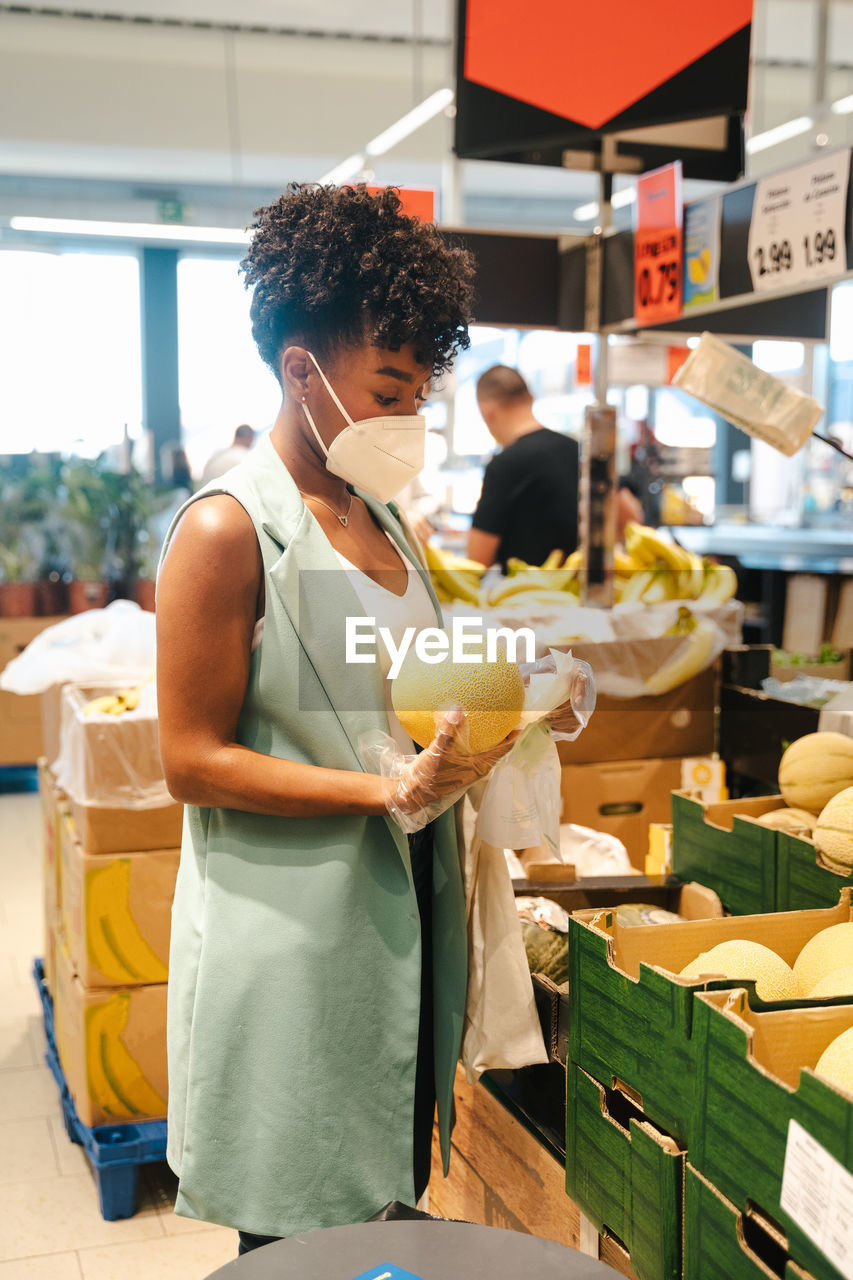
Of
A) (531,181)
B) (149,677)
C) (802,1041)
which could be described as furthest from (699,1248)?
(531,181)

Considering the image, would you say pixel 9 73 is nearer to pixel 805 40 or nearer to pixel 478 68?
pixel 805 40

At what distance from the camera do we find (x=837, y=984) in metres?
1.21

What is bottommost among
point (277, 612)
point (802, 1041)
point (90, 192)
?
point (802, 1041)

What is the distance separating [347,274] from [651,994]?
2.76 ft

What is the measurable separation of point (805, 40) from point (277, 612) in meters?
9.29

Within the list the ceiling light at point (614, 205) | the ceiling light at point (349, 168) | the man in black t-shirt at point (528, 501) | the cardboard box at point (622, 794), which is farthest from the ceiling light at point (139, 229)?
the cardboard box at point (622, 794)

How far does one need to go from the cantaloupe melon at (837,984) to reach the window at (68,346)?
10876 mm

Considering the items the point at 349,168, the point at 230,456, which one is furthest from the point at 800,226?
the point at 349,168

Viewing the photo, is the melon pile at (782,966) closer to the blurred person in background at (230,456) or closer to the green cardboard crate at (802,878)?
the green cardboard crate at (802,878)

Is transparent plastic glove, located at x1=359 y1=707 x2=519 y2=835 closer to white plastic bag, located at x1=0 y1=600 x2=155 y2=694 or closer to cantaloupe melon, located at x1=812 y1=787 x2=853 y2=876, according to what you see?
cantaloupe melon, located at x1=812 y1=787 x2=853 y2=876

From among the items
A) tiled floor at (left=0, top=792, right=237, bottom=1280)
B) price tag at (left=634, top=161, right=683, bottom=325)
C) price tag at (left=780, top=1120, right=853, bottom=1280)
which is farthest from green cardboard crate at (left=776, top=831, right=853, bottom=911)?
tiled floor at (left=0, top=792, right=237, bottom=1280)

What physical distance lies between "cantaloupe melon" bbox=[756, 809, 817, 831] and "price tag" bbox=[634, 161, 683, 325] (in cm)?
111

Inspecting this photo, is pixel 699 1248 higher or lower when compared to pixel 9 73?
lower

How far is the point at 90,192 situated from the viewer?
11.2m
